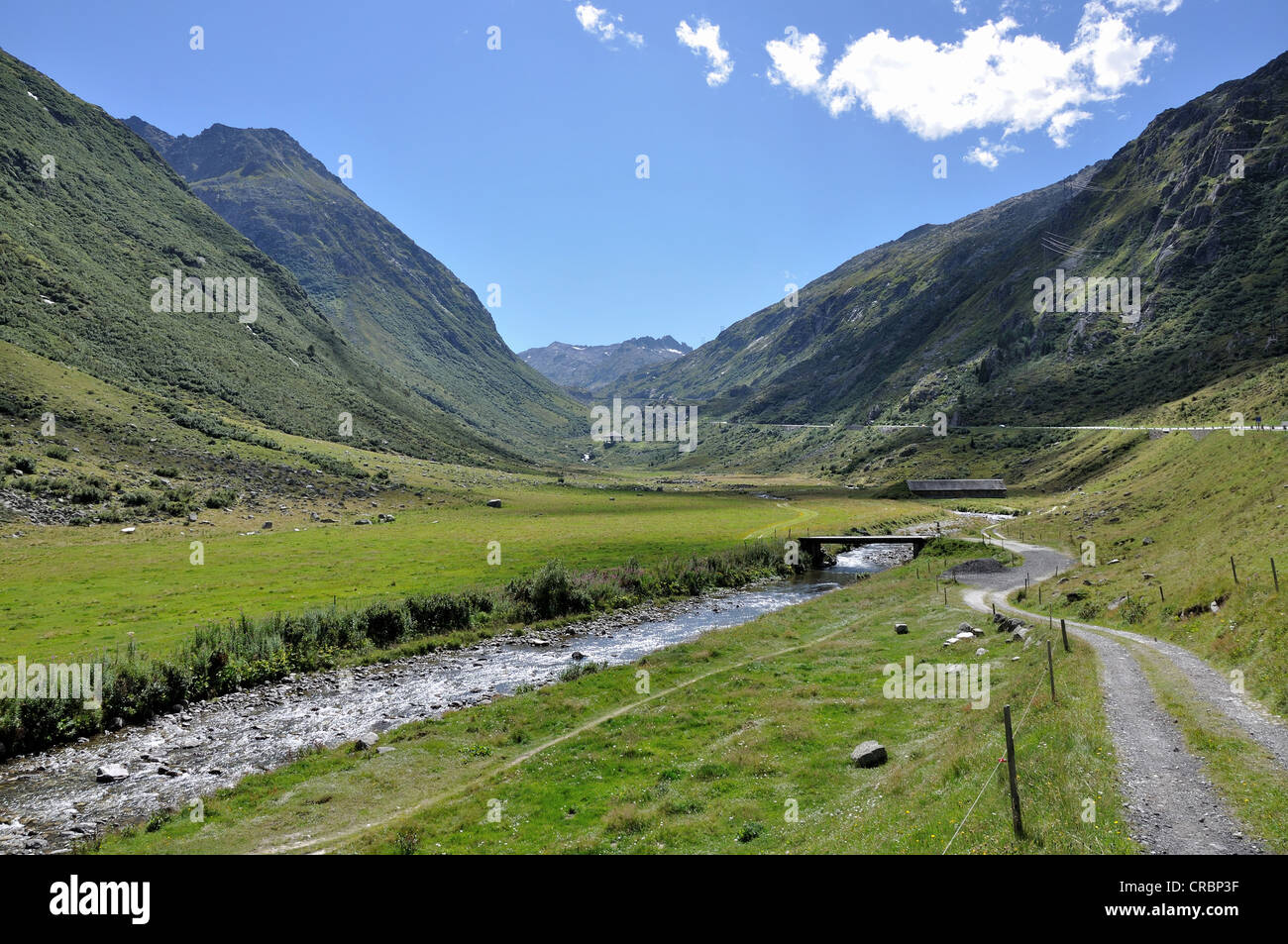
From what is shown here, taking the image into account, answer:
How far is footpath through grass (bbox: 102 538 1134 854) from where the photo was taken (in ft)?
47.2

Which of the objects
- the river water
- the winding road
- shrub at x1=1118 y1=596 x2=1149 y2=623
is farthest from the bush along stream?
the winding road

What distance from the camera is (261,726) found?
97.5ft

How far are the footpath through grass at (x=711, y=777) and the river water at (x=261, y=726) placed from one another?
270 centimetres

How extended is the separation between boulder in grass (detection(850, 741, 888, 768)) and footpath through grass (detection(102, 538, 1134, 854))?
35cm

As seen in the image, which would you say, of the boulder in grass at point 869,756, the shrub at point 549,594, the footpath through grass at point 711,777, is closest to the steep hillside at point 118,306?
the shrub at point 549,594

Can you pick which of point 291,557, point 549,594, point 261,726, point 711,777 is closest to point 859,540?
point 549,594

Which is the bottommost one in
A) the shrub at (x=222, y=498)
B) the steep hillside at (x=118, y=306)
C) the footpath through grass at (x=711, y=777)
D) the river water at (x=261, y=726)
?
the river water at (x=261, y=726)

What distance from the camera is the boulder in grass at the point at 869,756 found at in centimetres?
2108

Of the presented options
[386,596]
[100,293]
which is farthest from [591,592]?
[100,293]

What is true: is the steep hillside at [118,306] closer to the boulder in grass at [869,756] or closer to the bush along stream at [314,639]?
the bush along stream at [314,639]
